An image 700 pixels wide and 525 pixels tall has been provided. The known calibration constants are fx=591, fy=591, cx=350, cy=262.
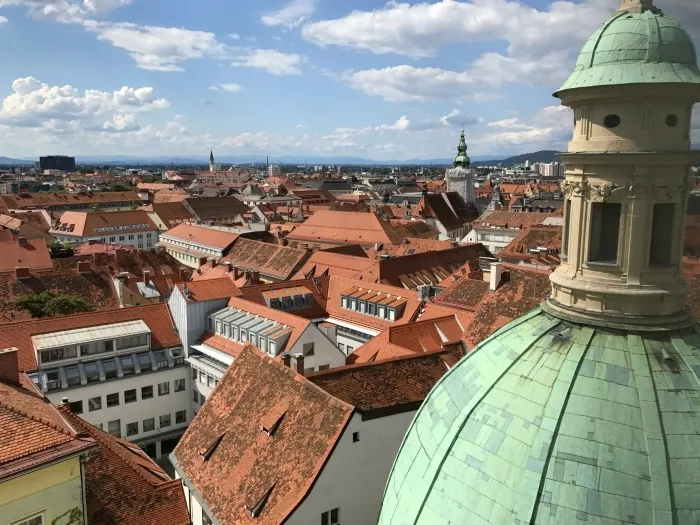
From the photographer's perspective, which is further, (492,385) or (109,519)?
(109,519)

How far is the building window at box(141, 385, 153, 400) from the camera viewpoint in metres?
38.6

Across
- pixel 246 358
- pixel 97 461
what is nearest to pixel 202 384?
pixel 246 358

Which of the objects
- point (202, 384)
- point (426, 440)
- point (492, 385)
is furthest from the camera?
point (202, 384)

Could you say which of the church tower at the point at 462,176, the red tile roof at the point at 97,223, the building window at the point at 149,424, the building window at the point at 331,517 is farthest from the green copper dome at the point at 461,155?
the building window at the point at 331,517

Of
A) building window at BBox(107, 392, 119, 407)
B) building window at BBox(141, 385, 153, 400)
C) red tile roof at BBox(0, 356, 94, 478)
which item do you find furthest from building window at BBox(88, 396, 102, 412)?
red tile roof at BBox(0, 356, 94, 478)

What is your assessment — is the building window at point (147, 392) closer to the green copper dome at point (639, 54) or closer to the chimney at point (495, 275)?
the chimney at point (495, 275)

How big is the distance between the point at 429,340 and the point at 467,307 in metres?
6.12

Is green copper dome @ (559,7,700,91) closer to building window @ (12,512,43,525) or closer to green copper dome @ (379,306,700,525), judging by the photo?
green copper dome @ (379,306,700,525)

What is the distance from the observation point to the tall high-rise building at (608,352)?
8203 mm

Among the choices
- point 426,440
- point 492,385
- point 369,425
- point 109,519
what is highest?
point 492,385

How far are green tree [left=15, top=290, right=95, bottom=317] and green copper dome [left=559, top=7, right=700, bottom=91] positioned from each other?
148ft

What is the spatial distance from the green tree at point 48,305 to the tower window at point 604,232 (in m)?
45.0

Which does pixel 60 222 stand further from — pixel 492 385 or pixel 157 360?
pixel 492 385

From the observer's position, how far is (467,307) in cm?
3972
